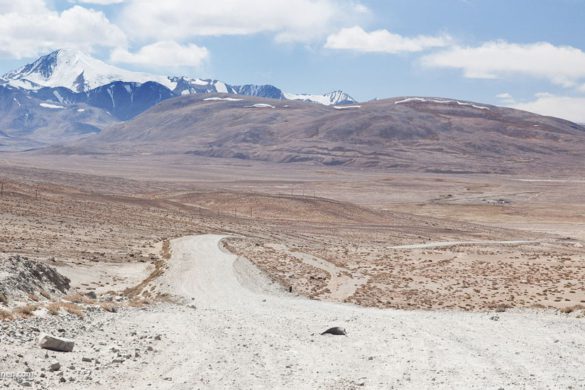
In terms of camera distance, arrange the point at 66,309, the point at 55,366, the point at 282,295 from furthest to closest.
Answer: the point at 282,295 < the point at 66,309 < the point at 55,366

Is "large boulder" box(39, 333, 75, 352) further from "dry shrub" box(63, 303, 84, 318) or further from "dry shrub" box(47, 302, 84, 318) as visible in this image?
"dry shrub" box(63, 303, 84, 318)

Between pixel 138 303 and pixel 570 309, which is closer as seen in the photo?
pixel 138 303

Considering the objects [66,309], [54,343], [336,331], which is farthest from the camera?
[336,331]

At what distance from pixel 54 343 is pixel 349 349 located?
326 inches

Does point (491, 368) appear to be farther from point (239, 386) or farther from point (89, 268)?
point (89, 268)

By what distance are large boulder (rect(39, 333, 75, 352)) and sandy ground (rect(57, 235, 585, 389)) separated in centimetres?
180

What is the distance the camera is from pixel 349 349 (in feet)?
62.4

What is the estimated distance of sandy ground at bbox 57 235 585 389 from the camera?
613 inches

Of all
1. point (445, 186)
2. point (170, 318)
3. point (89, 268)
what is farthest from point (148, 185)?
point (170, 318)

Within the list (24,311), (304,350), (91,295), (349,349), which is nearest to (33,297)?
(24,311)

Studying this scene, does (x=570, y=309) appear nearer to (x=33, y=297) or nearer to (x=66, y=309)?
(x=66, y=309)

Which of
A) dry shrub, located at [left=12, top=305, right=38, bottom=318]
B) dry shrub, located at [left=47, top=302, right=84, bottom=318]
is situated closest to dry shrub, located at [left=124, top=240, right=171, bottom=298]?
dry shrub, located at [left=47, top=302, right=84, bottom=318]

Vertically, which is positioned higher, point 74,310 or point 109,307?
point 74,310

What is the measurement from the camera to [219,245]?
5262 centimetres
